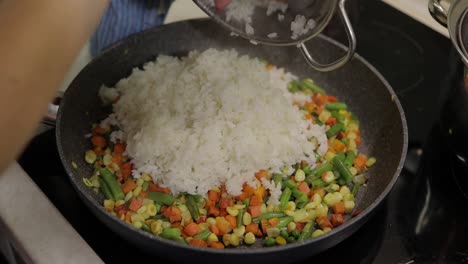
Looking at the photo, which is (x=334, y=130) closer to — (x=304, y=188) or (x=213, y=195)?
(x=304, y=188)

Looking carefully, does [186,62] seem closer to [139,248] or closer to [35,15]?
[139,248]

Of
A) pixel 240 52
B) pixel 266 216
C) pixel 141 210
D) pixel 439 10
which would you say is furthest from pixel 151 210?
pixel 439 10

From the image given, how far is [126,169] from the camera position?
3.64 ft

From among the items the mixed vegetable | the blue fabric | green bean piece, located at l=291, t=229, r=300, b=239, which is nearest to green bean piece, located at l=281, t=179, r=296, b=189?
the mixed vegetable

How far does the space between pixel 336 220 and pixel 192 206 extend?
0.91 ft

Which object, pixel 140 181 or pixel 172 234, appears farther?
pixel 140 181

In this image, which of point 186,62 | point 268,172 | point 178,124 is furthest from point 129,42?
point 268,172

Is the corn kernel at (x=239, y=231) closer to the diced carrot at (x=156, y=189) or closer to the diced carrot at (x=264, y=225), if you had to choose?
the diced carrot at (x=264, y=225)

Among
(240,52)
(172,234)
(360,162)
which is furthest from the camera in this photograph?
(240,52)

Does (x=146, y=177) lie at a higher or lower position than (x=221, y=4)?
lower

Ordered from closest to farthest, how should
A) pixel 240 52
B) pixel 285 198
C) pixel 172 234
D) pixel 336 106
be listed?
pixel 172 234, pixel 285 198, pixel 336 106, pixel 240 52

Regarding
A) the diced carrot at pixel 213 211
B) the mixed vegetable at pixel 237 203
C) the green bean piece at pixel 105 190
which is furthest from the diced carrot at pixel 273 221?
the green bean piece at pixel 105 190

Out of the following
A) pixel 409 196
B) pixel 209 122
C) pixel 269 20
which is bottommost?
pixel 409 196

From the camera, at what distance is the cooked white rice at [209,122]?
108 cm
